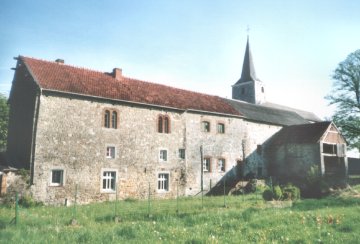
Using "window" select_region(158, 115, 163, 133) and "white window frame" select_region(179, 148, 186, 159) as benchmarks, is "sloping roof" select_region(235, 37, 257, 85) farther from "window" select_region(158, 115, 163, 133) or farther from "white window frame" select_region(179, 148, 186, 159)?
"window" select_region(158, 115, 163, 133)

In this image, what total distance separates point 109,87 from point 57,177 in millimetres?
7791

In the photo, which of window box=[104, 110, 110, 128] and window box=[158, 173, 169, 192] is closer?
window box=[104, 110, 110, 128]

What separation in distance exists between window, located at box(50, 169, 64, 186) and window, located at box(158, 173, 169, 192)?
752 cm

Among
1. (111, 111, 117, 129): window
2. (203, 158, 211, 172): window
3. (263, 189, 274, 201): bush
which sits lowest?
(263, 189, 274, 201): bush

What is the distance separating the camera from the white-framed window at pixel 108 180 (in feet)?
72.2

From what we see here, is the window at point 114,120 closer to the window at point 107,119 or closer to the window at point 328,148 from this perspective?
the window at point 107,119

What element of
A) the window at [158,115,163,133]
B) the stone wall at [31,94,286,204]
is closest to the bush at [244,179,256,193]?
the stone wall at [31,94,286,204]

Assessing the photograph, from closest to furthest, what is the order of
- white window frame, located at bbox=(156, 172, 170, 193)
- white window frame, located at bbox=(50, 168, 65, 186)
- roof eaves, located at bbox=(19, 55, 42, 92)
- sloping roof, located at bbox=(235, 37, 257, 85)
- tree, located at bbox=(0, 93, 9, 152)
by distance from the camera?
white window frame, located at bbox=(50, 168, 65, 186) → roof eaves, located at bbox=(19, 55, 42, 92) → white window frame, located at bbox=(156, 172, 170, 193) → tree, located at bbox=(0, 93, 9, 152) → sloping roof, located at bbox=(235, 37, 257, 85)

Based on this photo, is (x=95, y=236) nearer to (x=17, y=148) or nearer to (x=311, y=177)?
(x=17, y=148)

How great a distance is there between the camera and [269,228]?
9.98m

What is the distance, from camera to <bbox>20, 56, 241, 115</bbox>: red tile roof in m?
21.7

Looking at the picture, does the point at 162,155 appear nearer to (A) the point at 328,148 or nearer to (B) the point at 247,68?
(A) the point at 328,148

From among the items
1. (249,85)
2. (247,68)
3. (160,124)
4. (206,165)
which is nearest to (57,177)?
(160,124)

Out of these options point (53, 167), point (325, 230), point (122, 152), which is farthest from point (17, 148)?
point (325, 230)
